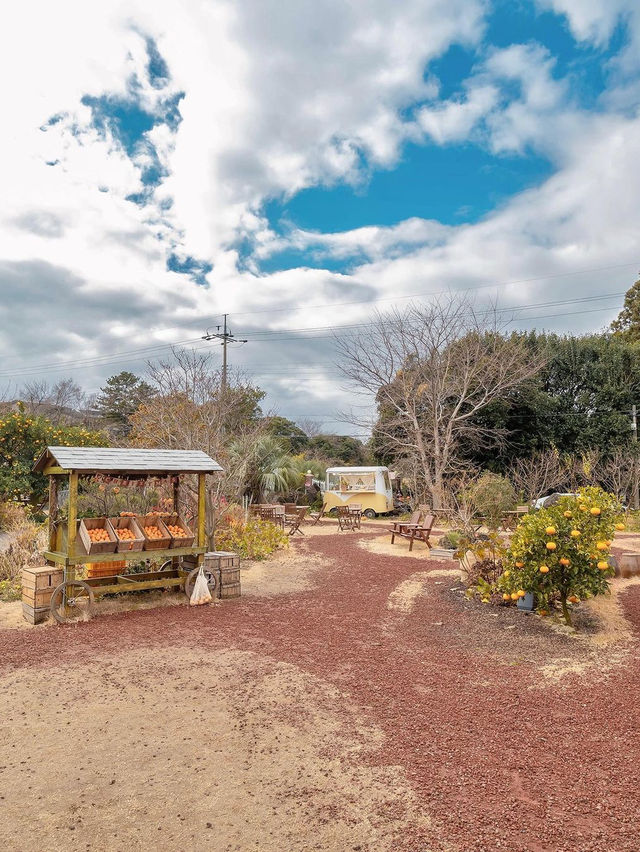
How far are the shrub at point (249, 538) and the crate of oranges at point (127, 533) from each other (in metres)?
3.12

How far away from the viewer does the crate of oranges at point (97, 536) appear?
7.16 m

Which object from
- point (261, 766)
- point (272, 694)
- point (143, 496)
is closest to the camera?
point (261, 766)

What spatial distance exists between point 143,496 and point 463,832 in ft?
37.1

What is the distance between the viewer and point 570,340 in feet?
81.0

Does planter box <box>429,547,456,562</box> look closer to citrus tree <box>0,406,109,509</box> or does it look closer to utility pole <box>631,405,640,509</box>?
citrus tree <box>0,406,109,509</box>

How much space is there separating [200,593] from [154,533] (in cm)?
109

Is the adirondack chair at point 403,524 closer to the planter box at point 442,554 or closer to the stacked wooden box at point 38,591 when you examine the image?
the planter box at point 442,554

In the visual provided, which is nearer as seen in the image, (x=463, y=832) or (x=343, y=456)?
(x=463, y=832)

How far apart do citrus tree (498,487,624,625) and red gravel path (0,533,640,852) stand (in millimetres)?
594

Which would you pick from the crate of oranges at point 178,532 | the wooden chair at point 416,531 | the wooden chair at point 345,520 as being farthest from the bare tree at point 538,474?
the crate of oranges at point 178,532

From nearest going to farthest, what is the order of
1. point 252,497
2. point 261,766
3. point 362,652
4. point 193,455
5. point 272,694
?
point 261,766
point 272,694
point 362,652
point 193,455
point 252,497

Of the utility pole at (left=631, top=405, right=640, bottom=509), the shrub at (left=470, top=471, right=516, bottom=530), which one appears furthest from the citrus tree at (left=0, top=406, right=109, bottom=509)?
the utility pole at (left=631, top=405, right=640, bottom=509)

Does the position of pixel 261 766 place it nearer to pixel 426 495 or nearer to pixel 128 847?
pixel 128 847

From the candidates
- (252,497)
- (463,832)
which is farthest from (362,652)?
(252,497)
